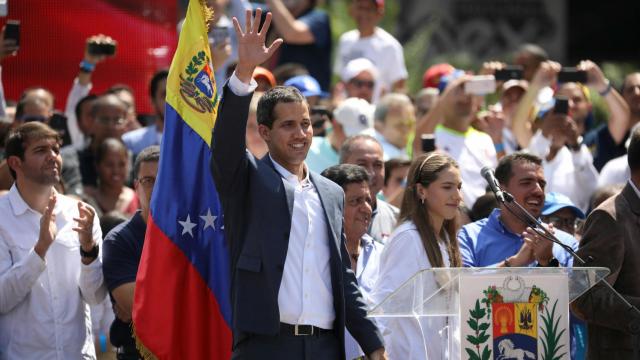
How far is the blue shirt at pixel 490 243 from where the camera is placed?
797cm

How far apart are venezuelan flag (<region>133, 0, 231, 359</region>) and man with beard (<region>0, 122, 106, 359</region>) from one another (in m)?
0.60

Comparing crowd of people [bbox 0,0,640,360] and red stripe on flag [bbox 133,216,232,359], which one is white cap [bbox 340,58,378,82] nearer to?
crowd of people [bbox 0,0,640,360]

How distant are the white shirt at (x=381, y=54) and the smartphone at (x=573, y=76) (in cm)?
235

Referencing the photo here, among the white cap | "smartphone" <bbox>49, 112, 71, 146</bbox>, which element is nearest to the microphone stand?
"smartphone" <bbox>49, 112, 71, 146</bbox>

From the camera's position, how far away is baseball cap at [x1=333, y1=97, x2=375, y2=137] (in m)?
10.8

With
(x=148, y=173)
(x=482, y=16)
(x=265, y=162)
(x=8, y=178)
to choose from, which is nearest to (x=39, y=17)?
(x=8, y=178)

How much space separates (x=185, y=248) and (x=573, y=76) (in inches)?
210

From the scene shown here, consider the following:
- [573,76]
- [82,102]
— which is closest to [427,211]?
[573,76]

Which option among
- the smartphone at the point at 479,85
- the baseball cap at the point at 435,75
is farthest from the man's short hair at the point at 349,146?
the baseball cap at the point at 435,75

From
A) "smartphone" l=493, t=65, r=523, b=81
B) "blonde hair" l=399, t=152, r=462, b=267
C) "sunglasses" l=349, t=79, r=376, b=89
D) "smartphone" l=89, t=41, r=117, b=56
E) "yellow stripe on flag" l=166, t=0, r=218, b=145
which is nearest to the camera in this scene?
"yellow stripe on flag" l=166, t=0, r=218, b=145

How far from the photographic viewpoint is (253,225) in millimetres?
6316

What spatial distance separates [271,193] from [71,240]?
2222mm

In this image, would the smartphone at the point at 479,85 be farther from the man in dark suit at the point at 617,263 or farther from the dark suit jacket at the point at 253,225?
the dark suit jacket at the point at 253,225

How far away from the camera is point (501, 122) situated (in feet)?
38.3
